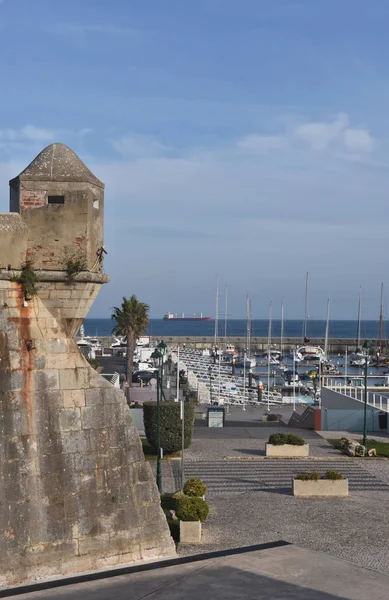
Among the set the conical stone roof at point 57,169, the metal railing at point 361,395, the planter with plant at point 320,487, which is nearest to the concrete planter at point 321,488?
the planter with plant at point 320,487

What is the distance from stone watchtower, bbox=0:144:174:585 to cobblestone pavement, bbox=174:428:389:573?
354cm

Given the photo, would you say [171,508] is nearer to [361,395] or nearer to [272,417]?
[361,395]

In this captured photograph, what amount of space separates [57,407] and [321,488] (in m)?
12.4

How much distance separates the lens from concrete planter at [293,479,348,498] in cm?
2472

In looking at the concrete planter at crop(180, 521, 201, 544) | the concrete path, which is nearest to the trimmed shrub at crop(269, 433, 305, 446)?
the concrete planter at crop(180, 521, 201, 544)

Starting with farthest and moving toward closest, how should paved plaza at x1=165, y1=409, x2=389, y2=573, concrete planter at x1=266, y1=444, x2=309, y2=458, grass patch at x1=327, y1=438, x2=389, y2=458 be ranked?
Result: grass patch at x1=327, y1=438, x2=389, y2=458 < concrete planter at x1=266, y1=444, x2=309, y2=458 < paved plaza at x1=165, y1=409, x2=389, y2=573

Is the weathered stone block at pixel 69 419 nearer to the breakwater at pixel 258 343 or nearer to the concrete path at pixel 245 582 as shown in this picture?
the concrete path at pixel 245 582

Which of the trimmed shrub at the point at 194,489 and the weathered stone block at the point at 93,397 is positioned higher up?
the weathered stone block at the point at 93,397

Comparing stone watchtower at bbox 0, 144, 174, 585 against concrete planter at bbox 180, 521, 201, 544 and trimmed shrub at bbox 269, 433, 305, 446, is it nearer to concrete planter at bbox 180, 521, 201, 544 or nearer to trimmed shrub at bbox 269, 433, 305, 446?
concrete planter at bbox 180, 521, 201, 544

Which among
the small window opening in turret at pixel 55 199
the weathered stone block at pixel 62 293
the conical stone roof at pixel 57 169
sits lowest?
the weathered stone block at pixel 62 293

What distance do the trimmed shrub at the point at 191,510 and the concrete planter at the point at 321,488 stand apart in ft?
19.1

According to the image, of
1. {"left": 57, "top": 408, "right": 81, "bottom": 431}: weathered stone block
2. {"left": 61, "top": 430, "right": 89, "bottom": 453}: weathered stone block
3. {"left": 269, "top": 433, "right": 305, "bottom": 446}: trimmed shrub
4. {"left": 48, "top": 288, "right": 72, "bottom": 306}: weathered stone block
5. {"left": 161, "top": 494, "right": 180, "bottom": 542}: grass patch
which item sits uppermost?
{"left": 48, "top": 288, "right": 72, "bottom": 306}: weathered stone block

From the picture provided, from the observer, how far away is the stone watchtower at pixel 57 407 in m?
14.5

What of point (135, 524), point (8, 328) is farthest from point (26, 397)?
point (135, 524)
